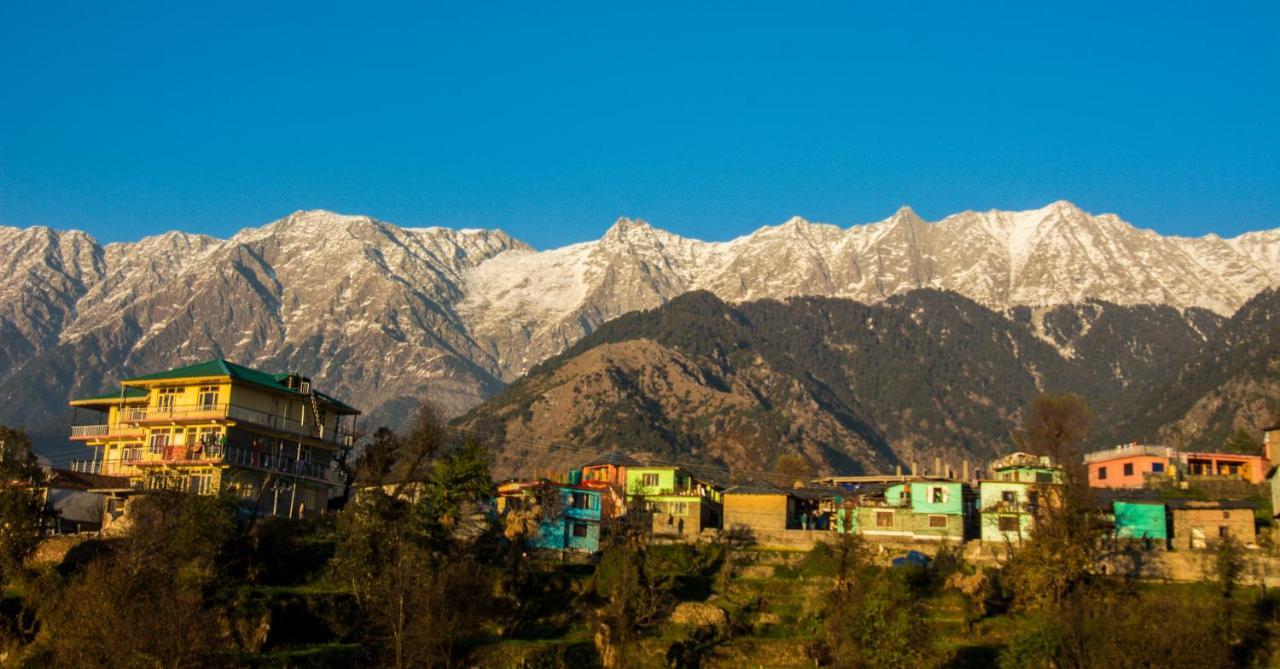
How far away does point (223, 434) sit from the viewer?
85.7 metres

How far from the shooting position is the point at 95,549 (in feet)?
228

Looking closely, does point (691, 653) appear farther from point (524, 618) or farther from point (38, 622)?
point (38, 622)

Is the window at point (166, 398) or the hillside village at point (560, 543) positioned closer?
the hillside village at point (560, 543)

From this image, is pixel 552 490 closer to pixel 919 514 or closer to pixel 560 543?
pixel 560 543

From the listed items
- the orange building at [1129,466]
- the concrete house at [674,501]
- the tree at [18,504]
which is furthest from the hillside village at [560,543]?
the orange building at [1129,466]

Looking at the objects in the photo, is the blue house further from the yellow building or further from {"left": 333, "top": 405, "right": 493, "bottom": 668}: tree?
the yellow building

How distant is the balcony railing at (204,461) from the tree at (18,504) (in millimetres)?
11912

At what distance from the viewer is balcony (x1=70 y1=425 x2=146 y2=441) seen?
3521 inches

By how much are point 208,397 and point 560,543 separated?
972 inches

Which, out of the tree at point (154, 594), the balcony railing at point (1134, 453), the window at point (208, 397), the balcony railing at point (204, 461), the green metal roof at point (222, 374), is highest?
the balcony railing at point (1134, 453)

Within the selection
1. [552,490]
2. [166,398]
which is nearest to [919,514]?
[552,490]

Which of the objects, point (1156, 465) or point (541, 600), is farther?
point (1156, 465)

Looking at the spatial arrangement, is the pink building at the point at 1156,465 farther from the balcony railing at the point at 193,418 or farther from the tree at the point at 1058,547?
the balcony railing at the point at 193,418

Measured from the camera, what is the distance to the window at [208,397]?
87.0m
